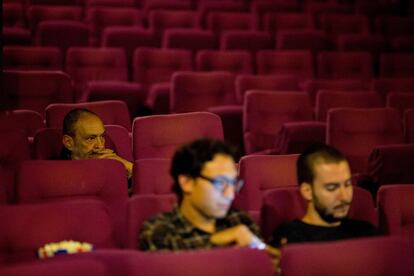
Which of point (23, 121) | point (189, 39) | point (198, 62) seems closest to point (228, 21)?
point (189, 39)

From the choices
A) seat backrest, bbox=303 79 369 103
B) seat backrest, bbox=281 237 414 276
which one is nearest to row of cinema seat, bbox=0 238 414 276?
seat backrest, bbox=281 237 414 276

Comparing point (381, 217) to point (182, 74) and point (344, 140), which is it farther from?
point (182, 74)

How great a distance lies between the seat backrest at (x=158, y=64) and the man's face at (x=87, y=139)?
4.16 feet

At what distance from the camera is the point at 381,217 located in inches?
54.9

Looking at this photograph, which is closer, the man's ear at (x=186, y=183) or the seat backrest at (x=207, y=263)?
the seat backrest at (x=207, y=263)

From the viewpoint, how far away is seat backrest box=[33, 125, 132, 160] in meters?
1.79

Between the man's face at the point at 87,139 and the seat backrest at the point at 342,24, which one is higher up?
the seat backrest at the point at 342,24

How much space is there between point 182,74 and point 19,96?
607 mm

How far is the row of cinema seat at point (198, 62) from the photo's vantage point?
109 inches

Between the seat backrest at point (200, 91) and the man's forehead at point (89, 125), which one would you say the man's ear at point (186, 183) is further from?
the seat backrest at point (200, 91)

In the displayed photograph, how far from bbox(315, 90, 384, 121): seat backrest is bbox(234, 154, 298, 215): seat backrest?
0.97 metres

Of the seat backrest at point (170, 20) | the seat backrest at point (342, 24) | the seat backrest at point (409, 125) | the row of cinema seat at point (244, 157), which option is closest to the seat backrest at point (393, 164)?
the row of cinema seat at point (244, 157)

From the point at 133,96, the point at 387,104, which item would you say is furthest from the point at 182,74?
the point at 387,104

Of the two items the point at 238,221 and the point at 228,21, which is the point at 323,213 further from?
the point at 228,21
